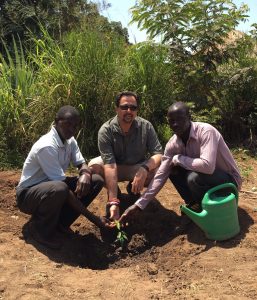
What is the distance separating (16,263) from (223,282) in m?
1.55

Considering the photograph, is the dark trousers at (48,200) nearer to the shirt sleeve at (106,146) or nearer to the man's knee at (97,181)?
the man's knee at (97,181)

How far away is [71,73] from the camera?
5523 mm

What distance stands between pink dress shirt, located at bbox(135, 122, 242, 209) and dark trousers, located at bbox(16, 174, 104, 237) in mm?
589

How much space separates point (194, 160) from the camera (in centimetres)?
357

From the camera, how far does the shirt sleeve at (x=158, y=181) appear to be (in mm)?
3746

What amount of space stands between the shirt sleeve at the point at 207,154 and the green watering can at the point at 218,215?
178 millimetres

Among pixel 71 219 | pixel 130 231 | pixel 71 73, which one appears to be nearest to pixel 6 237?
pixel 71 219

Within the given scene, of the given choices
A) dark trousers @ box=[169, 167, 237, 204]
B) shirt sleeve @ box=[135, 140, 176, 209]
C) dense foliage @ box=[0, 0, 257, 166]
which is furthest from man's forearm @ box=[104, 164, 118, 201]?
dense foliage @ box=[0, 0, 257, 166]

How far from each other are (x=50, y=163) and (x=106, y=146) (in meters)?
0.77

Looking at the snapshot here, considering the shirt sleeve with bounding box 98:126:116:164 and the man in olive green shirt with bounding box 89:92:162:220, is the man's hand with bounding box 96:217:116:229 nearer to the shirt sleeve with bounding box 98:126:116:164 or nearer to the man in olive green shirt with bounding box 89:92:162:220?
the man in olive green shirt with bounding box 89:92:162:220

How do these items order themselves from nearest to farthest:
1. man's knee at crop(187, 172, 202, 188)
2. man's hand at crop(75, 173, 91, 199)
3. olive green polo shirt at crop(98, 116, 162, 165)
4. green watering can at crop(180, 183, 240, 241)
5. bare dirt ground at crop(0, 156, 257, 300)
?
bare dirt ground at crop(0, 156, 257, 300) < green watering can at crop(180, 183, 240, 241) < man's knee at crop(187, 172, 202, 188) < man's hand at crop(75, 173, 91, 199) < olive green polo shirt at crop(98, 116, 162, 165)

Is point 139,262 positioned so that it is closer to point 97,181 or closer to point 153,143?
point 97,181

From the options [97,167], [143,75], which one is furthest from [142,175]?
[143,75]

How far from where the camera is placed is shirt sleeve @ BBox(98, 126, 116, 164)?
4.14 m
